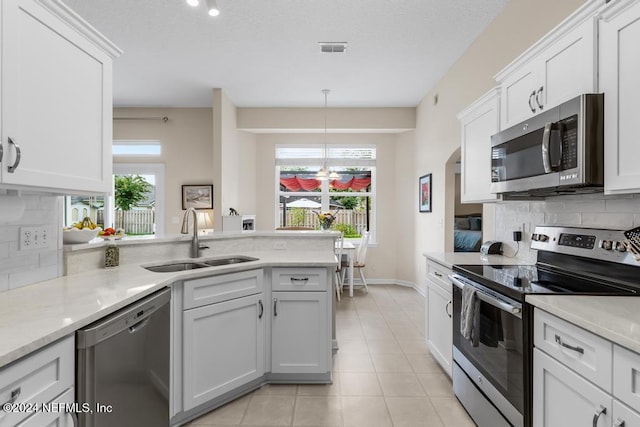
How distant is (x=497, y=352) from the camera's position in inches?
66.3

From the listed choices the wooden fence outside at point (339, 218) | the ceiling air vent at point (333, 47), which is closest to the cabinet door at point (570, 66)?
the ceiling air vent at point (333, 47)

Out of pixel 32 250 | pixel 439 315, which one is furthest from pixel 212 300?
pixel 439 315

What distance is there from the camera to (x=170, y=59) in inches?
152

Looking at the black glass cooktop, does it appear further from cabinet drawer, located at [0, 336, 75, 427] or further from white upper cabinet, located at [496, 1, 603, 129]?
cabinet drawer, located at [0, 336, 75, 427]

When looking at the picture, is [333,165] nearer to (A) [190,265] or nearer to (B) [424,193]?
(B) [424,193]

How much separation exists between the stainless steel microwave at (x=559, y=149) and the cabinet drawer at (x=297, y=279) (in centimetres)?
140

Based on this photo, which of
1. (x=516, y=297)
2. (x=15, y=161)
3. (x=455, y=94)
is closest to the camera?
(x=15, y=161)

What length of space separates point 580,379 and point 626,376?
207 mm

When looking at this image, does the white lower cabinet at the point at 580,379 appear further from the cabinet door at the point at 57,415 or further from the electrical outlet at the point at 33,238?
the electrical outlet at the point at 33,238

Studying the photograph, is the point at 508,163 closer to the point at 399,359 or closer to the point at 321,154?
the point at 399,359

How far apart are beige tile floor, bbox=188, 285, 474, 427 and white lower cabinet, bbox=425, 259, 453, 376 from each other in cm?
17

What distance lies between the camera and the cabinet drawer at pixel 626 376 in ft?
3.16

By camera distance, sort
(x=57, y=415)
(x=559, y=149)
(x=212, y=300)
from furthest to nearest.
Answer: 1. (x=212, y=300)
2. (x=559, y=149)
3. (x=57, y=415)

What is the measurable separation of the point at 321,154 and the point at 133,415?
205 inches
